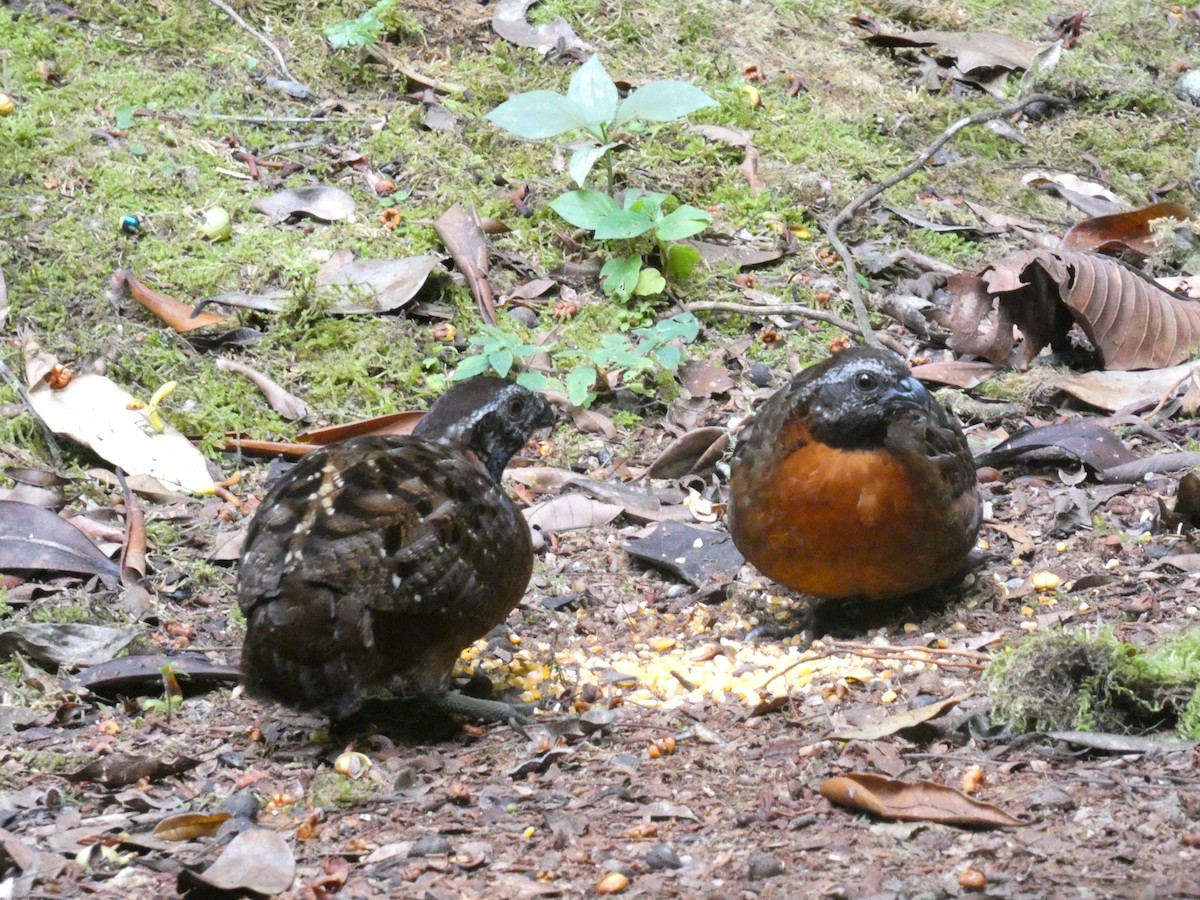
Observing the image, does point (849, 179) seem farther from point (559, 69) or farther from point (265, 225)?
point (265, 225)

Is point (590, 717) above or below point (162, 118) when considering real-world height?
below

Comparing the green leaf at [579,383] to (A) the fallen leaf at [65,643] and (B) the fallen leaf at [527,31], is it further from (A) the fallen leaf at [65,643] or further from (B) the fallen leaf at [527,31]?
(B) the fallen leaf at [527,31]

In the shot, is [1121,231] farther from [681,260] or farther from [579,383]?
[579,383]

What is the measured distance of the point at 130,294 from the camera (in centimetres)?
675

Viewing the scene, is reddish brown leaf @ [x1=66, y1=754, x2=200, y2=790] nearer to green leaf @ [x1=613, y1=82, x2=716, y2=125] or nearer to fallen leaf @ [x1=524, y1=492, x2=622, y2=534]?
fallen leaf @ [x1=524, y1=492, x2=622, y2=534]

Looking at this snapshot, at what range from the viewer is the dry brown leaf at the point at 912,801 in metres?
3.19

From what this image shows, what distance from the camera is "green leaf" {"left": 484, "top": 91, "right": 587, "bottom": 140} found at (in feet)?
22.9

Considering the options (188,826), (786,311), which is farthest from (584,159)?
(188,826)

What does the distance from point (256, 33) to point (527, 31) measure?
1.63 meters

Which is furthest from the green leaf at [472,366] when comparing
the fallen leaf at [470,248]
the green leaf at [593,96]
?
the green leaf at [593,96]

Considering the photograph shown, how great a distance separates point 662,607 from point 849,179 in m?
3.77

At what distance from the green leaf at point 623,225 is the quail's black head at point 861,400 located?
2266mm

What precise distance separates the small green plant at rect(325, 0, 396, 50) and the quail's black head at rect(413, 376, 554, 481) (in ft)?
11.7

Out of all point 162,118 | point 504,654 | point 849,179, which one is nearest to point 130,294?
point 162,118
